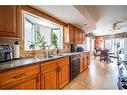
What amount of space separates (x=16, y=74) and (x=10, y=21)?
2.80 feet

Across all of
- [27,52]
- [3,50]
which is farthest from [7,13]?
[27,52]

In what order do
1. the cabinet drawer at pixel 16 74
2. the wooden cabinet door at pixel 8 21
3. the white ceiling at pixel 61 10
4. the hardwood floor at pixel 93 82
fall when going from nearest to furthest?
the cabinet drawer at pixel 16 74, the wooden cabinet door at pixel 8 21, the white ceiling at pixel 61 10, the hardwood floor at pixel 93 82

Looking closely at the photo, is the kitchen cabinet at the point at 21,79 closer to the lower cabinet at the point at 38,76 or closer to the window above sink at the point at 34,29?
the lower cabinet at the point at 38,76

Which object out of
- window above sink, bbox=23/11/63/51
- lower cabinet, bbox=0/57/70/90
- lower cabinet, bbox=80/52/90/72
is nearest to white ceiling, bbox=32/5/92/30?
window above sink, bbox=23/11/63/51

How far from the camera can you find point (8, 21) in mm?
2191

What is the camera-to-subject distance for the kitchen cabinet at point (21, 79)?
66.2 inches

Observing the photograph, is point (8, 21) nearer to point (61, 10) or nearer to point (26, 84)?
point (26, 84)

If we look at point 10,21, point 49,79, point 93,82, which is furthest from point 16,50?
point 93,82

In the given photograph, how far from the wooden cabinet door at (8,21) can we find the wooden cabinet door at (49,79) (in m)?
0.86

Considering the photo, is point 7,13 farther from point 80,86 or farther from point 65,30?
point 65,30

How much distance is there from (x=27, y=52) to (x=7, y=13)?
1.22 metres

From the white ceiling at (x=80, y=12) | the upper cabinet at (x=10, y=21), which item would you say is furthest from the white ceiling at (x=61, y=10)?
the upper cabinet at (x=10, y=21)

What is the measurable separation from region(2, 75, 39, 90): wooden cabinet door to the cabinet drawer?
5 cm

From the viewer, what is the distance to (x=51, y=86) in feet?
9.59
